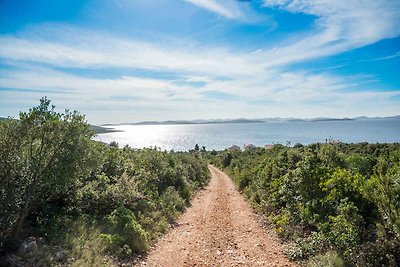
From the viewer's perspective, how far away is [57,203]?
10055mm

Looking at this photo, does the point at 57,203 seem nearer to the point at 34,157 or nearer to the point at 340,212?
the point at 34,157

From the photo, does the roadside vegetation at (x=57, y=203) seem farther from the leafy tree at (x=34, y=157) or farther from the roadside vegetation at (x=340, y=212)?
the roadside vegetation at (x=340, y=212)

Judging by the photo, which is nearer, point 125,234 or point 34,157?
point 34,157

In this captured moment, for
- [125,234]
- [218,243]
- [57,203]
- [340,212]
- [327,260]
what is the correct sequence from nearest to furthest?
[327,260], [340,212], [125,234], [57,203], [218,243]

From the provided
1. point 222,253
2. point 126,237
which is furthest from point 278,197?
point 126,237

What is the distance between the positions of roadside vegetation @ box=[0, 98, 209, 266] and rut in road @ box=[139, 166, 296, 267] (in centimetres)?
99

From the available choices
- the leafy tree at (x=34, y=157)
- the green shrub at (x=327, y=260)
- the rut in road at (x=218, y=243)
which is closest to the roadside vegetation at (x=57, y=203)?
the leafy tree at (x=34, y=157)

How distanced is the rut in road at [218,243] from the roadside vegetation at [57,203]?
986 millimetres

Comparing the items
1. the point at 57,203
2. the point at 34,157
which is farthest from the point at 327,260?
the point at 57,203

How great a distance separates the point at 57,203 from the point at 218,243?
610 centimetres

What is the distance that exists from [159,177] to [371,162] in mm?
11843

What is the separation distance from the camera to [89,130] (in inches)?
334

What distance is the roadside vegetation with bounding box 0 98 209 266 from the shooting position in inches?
280

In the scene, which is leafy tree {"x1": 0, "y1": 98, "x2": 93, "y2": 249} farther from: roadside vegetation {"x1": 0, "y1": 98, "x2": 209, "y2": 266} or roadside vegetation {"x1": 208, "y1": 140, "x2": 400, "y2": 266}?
roadside vegetation {"x1": 208, "y1": 140, "x2": 400, "y2": 266}
